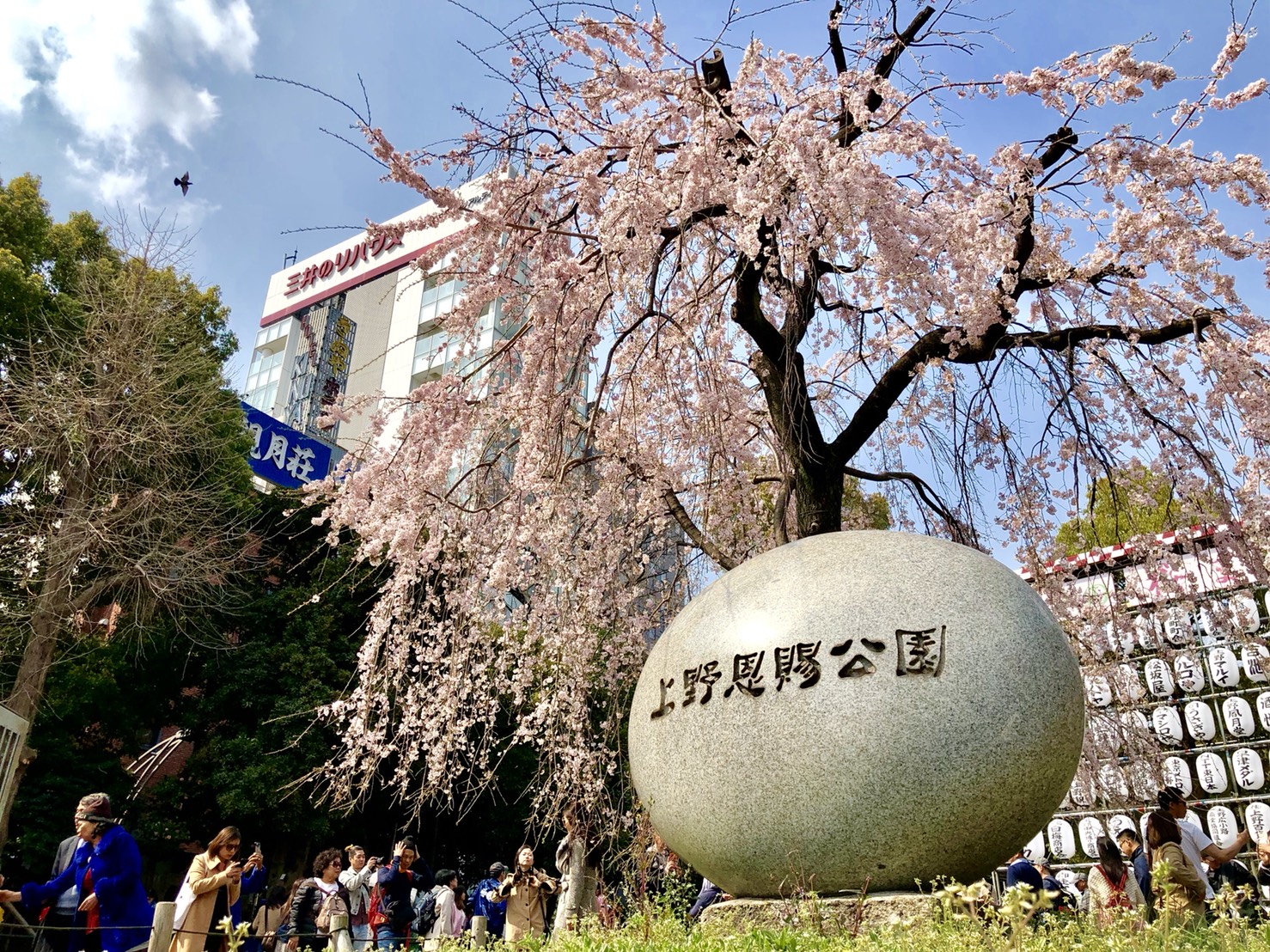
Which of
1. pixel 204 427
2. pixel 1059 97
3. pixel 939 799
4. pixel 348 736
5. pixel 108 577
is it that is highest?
pixel 204 427

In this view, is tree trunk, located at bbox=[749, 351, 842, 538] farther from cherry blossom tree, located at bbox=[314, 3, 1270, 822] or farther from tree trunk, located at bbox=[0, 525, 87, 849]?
tree trunk, located at bbox=[0, 525, 87, 849]

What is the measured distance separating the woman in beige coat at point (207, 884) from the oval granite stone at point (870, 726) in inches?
124

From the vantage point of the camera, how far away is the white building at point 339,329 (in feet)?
117

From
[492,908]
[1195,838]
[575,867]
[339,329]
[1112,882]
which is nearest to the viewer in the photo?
[1195,838]

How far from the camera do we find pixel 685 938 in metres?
4.15

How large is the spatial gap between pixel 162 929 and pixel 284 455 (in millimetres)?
18574

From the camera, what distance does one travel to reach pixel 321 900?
838cm

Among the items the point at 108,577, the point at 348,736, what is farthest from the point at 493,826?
the point at 348,736

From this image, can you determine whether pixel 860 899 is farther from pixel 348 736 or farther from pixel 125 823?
pixel 125 823

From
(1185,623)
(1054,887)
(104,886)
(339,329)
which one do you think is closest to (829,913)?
(104,886)

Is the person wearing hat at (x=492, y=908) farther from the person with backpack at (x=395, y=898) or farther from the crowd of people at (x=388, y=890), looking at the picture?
the person with backpack at (x=395, y=898)

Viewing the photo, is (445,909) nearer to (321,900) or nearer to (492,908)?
(492,908)

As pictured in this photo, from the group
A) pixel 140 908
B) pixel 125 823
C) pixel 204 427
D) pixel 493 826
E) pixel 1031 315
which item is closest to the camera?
pixel 140 908

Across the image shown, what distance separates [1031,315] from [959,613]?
4.17m
